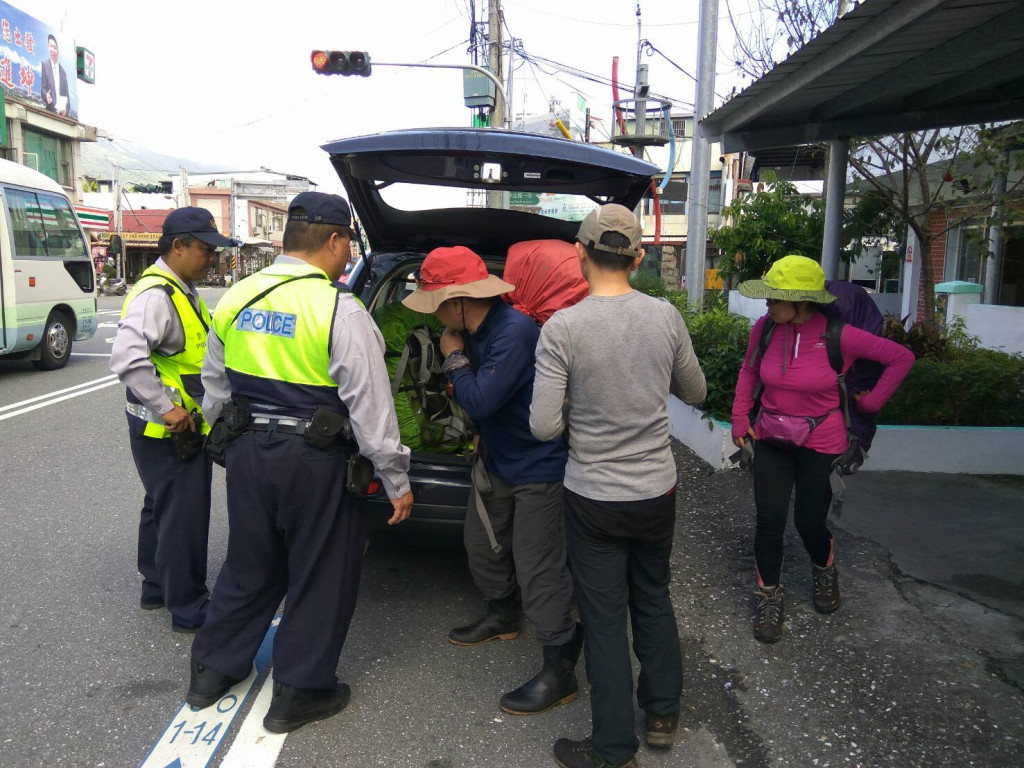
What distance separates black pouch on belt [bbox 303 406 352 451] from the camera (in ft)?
9.31

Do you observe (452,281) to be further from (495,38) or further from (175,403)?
(495,38)

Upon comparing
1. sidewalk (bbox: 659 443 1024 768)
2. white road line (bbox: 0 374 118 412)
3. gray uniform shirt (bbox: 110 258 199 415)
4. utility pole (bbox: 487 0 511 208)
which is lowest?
white road line (bbox: 0 374 118 412)

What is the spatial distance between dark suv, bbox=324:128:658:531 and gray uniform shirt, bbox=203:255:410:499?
0.67m

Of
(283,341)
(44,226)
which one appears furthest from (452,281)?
(44,226)

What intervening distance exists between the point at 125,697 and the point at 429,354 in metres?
1.93

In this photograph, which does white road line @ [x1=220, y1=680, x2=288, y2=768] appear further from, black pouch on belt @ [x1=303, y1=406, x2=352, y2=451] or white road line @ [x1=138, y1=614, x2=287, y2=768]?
black pouch on belt @ [x1=303, y1=406, x2=352, y2=451]

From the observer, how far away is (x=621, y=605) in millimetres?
2756

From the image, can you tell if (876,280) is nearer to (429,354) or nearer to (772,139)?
(772,139)

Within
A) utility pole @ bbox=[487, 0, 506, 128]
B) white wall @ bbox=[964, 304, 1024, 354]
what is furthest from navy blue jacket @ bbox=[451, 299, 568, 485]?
utility pole @ bbox=[487, 0, 506, 128]

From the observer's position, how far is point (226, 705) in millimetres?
3184

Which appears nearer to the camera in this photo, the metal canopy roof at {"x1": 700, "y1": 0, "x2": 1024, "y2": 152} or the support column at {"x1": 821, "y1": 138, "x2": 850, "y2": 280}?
the metal canopy roof at {"x1": 700, "y1": 0, "x2": 1024, "y2": 152}

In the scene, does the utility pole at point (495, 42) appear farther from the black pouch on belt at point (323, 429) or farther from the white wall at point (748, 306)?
the black pouch on belt at point (323, 429)

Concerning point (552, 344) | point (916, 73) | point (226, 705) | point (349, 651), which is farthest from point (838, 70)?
point (226, 705)

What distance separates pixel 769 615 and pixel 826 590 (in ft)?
1.35
